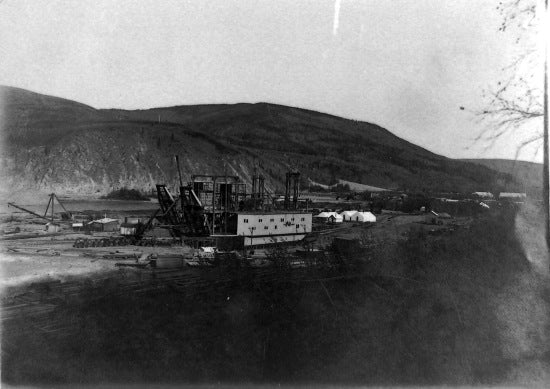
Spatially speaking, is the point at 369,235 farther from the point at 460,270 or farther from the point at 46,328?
the point at 46,328

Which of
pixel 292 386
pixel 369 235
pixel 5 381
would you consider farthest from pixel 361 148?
pixel 5 381

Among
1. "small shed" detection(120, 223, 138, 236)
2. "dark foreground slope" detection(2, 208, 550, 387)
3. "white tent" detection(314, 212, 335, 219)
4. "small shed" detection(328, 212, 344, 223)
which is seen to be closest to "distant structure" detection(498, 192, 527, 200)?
"dark foreground slope" detection(2, 208, 550, 387)

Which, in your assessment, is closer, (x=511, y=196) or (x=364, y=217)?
(x=511, y=196)

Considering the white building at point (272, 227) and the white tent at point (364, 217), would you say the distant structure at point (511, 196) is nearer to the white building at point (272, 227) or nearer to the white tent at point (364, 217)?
the white tent at point (364, 217)

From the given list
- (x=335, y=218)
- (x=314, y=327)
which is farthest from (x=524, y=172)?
(x=314, y=327)

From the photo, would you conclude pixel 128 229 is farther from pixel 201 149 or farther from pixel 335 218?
pixel 335 218
